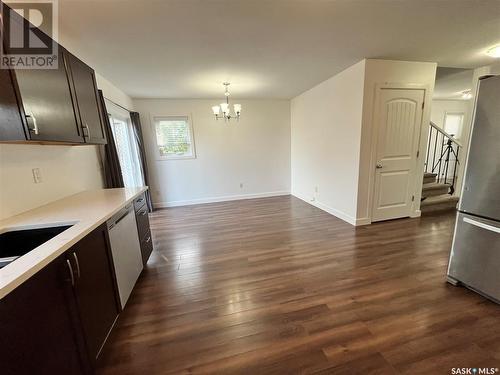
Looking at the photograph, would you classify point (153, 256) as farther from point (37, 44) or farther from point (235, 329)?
point (37, 44)

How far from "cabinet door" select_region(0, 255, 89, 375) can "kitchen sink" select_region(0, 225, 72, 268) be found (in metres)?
0.51

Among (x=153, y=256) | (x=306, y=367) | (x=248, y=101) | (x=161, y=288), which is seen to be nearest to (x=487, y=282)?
(x=306, y=367)

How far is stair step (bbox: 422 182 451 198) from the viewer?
416 centimetres

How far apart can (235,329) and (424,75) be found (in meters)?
4.28

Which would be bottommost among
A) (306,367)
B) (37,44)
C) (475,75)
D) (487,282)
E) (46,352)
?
(306,367)

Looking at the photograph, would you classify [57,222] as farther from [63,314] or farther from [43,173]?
[43,173]

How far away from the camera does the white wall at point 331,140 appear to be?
3283mm

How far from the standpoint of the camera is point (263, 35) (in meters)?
2.18

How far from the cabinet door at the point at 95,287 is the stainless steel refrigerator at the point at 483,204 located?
2958 mm

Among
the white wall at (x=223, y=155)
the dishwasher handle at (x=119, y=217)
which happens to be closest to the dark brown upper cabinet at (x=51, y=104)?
the dishwasher handle at (x=119, y=217)

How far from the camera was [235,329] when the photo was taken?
1614 mm

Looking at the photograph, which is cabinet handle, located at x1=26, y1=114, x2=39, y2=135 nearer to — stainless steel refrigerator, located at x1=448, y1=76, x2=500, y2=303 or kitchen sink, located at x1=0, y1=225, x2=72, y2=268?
kitchen sink, located at x1=0, y1=225, x2=72, y2=268

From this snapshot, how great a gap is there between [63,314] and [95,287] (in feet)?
1.07

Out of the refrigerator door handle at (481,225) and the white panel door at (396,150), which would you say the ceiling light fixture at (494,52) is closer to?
the white panel door at (396,150)
